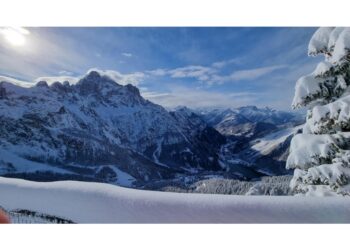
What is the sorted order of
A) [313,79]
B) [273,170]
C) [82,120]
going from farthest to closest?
1. [82,120]
2. [273,170]
3. [313,79]

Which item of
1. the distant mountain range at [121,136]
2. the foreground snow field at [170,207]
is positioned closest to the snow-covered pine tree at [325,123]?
the foreground snow field at [170,207]

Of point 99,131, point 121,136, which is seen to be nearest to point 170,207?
point 121,136

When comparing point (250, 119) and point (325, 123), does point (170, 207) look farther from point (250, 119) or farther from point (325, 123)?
point (325, 123)

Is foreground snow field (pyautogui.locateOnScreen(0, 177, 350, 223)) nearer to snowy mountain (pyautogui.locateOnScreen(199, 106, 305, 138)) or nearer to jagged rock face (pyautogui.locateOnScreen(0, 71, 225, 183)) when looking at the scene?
jagged rock face (pyautogui.locateOnScreen(0, 71, 225, 183))

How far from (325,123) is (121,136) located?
2.81 meters

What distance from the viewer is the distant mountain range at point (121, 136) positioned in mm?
5055

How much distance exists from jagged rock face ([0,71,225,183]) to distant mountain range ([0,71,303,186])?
0.01 m

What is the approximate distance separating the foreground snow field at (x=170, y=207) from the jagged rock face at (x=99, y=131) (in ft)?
2.37

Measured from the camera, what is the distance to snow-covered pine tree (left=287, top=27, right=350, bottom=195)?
165 inches

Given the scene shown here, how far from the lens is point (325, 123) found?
14.3 feet
